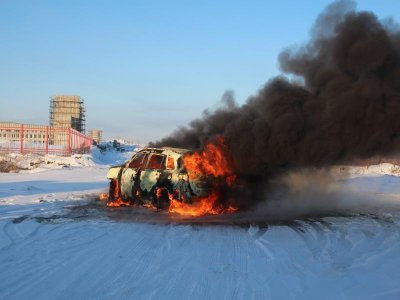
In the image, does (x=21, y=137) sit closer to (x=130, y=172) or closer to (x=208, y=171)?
(x=130, y=172)

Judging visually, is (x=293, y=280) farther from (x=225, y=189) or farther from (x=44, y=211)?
(x=44, y=211)

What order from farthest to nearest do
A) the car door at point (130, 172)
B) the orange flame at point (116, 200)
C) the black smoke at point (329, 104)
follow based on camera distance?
the orange flame at point (116, 200), the car door at point (130, 172), the black smoke at point (329, 104)

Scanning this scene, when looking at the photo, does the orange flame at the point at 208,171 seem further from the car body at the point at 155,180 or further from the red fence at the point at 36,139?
the red fence at the point at 36,139

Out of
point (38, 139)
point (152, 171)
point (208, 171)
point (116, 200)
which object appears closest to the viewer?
point (208, 171)

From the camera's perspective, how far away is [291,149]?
10.9 metres

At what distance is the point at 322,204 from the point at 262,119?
3897 mm

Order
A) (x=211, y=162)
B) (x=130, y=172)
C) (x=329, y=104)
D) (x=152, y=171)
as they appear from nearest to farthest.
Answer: (x=329, y=104), (x=211, y=162), (x=152, y=171), (x=130, y=172)

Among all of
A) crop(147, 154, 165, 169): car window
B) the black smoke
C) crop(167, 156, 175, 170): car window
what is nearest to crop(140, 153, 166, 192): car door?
crop(147, 154, 165, 169): car window

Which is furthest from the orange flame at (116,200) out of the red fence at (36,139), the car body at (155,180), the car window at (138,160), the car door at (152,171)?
the red fence at (36,139)

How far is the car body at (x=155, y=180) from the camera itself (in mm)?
11227

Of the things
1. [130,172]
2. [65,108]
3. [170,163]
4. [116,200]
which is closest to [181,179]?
[170,163]

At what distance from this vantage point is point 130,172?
1216 cm

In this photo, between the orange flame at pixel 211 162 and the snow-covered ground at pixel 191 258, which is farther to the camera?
the orange flame at pixel 211 162

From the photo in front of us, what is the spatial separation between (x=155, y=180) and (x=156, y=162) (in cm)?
50
